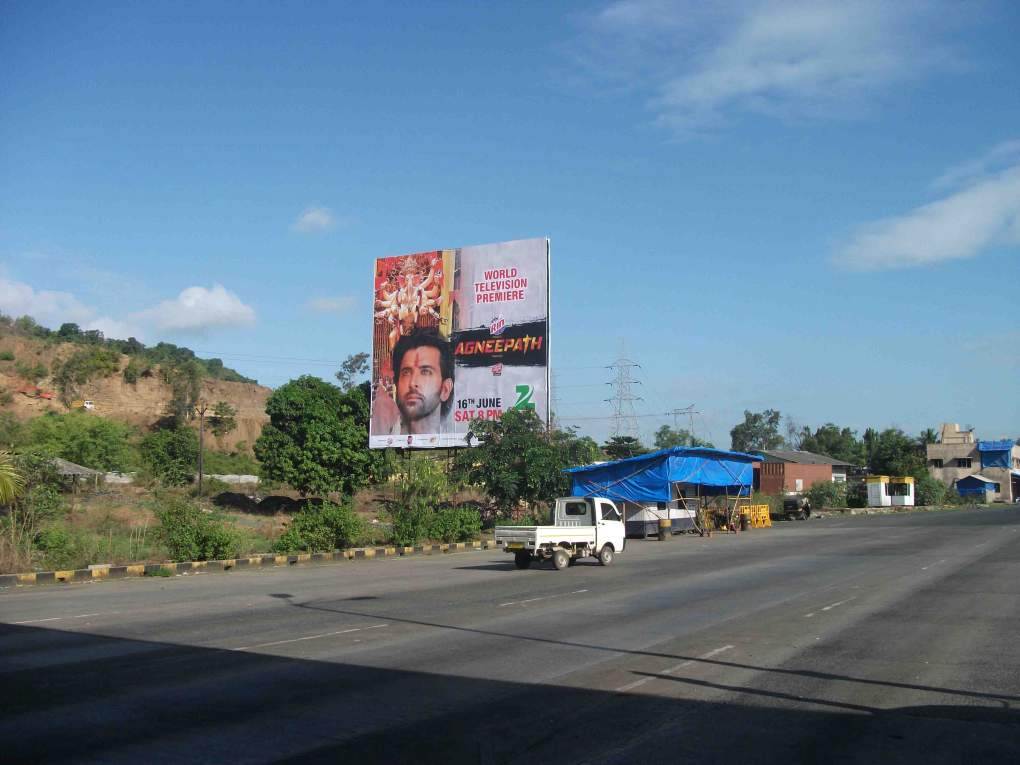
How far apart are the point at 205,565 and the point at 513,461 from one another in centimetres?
1925

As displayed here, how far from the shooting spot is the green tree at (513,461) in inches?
1642

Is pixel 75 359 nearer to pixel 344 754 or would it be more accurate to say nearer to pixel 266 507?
pixel 266 507

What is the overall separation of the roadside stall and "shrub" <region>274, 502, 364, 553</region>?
554 inches

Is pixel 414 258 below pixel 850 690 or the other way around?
the other way around

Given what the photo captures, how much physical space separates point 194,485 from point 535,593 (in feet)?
163

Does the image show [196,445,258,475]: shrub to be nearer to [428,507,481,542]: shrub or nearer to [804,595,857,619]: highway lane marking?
[428,507,481,542]: shrub

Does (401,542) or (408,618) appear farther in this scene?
(401,542)

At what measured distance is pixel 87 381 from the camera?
8731 centimetres

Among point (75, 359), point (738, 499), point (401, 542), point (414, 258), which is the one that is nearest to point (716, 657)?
point (401, 542)

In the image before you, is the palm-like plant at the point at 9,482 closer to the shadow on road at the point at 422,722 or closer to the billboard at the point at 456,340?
the shadow on road at the point at 422,722

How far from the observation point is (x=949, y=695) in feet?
30.4

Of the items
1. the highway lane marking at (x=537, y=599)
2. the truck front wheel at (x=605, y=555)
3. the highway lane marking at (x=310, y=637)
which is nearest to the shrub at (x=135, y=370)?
the truck front wheel at (x=605, y=555)

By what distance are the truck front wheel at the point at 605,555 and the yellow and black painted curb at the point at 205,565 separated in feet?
27.6

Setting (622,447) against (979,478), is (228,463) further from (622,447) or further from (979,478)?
(979,478)
